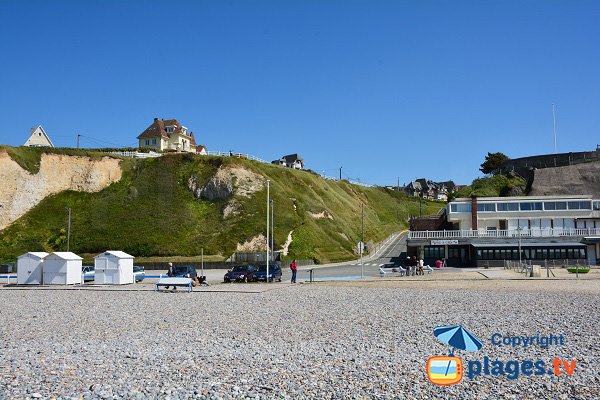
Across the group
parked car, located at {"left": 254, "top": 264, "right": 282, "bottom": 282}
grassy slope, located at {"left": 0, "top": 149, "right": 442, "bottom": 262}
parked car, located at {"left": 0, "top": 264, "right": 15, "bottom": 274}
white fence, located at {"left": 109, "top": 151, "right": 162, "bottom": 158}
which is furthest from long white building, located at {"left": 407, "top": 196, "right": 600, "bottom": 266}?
white fence, located at {"left": 109, "top": 151, "right": 162, "bottom": 158}

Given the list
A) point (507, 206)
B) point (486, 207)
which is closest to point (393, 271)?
point (486, 207)

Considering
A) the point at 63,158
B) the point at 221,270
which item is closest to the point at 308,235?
the point at 221,270

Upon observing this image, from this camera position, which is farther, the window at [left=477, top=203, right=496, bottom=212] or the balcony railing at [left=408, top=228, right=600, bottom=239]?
the window at [left=477, top=203, right=496, bottom=212]

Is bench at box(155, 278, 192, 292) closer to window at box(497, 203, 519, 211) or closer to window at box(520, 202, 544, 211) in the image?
window at box(497, 203, 519, 211)

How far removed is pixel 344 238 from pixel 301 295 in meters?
52.3

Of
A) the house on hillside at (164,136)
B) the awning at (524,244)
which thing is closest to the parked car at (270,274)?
the awning at (524,244)

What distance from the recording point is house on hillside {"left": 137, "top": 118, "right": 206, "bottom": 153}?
120188 millimetres

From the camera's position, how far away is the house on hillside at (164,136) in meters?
120

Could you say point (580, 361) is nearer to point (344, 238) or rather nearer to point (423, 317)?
point (423, 317)

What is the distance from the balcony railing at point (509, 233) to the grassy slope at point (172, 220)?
14761mm

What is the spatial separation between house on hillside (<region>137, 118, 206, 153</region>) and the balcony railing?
236 feet

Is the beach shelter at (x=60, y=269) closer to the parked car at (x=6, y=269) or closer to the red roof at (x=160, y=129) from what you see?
the parked car at (x=6, y=269)

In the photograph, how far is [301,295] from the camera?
3036 centimetres

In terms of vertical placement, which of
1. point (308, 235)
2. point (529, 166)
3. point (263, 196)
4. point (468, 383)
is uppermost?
point (529, 166)
